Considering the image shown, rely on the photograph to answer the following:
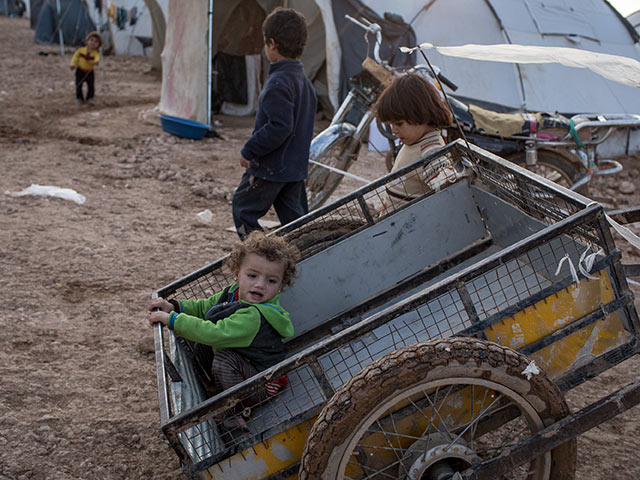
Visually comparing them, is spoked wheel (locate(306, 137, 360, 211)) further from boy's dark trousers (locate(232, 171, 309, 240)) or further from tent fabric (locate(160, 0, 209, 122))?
tent fabric (locate(160, 0, 209, 122))

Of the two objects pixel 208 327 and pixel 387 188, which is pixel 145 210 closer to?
pixel 387 188

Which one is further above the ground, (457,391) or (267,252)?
(267,252)

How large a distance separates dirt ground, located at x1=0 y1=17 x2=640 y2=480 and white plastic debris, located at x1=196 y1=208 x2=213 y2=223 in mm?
58

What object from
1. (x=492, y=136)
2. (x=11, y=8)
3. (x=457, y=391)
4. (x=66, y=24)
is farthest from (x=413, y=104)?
(x=11, y=8)

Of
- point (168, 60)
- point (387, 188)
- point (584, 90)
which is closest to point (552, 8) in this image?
point (584, 90)

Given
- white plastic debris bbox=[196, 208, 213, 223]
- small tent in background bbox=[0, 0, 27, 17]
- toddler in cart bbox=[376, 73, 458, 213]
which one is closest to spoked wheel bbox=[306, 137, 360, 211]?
white plastic debris bbox=[196, 208, 213, 223]

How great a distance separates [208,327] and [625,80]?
1.79 m

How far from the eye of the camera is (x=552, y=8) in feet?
29.1

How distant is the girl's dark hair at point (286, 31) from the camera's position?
361cm

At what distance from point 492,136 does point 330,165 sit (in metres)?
1.34

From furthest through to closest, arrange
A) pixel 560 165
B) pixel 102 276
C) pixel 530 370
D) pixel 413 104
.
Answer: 1. pixel 560 165
2. pixel 102 276
3. pixel 413 104
4. pixel 530 370

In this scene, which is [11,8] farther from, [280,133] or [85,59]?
[280,133]

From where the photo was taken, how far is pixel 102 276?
4.29 m

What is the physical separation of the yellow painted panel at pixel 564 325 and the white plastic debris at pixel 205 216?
154 inches
